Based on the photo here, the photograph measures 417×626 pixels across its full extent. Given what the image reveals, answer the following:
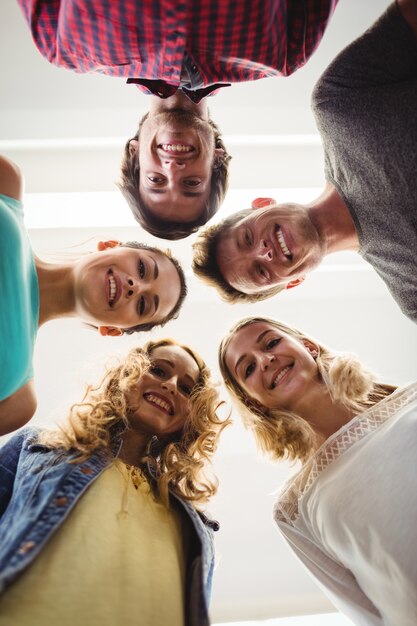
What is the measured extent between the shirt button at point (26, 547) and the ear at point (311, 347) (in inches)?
40.8

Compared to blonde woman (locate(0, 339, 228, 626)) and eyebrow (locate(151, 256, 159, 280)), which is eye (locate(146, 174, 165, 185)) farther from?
blonde woman (locate(0, 339, 228, 626))

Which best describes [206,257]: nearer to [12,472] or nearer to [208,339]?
[208,339]

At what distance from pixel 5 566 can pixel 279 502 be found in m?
0.84

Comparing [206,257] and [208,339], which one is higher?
[206,257]

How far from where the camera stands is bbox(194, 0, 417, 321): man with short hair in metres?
1.18

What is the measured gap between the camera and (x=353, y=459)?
1317mm

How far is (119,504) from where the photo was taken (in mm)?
1088

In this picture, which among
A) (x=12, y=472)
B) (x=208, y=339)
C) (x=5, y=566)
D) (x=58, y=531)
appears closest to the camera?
(x=5, y=566)

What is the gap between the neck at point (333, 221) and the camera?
148 cm

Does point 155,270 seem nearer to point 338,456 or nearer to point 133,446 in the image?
point 133,446

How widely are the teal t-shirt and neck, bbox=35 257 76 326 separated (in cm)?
12

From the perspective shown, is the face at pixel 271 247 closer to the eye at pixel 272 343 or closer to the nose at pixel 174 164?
the eye at pixel 272 343

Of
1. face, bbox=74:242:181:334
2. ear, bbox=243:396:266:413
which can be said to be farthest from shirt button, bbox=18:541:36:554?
ear, bbox=243:396:266:413

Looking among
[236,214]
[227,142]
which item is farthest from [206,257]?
[227,142]
